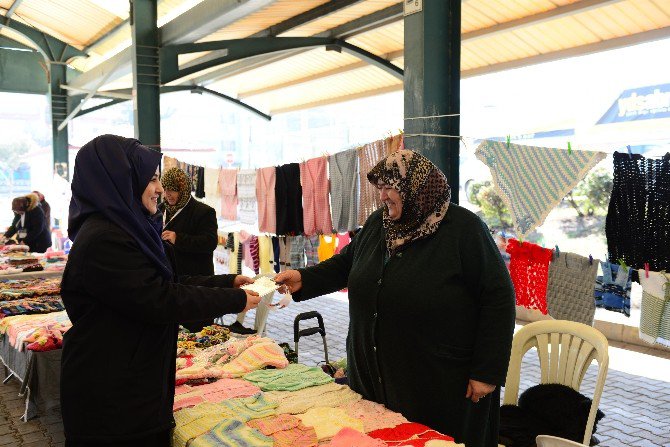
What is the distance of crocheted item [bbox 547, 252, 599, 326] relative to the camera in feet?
14.2

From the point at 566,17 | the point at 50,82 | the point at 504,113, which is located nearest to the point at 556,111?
the point at 504,113

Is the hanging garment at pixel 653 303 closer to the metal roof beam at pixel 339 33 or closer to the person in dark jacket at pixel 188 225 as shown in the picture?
the person in dark jacket at pixel 188 225

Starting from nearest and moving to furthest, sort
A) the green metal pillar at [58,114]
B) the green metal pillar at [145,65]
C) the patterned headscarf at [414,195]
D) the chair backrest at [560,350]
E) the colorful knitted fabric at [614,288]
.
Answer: the patterned headscarf at [414,195] < the chair backrest at [560,350] < the colorful knitted fabric at [614,288] < the green metal pillar at [145,65] < the green metal pillar at [58,114]

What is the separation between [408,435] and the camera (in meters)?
2.12

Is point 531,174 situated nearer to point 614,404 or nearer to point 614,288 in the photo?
point 614,288

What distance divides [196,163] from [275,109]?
11.3ft

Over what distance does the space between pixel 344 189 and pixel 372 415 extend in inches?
146

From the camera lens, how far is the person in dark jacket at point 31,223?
959cm

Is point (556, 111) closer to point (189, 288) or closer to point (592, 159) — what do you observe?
point (592, 159)

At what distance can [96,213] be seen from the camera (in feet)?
6.60

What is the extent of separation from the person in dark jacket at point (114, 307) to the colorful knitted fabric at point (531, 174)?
2.90 metres

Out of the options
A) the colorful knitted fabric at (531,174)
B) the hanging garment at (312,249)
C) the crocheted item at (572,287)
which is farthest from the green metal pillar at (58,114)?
the crocheted item at (572,287)

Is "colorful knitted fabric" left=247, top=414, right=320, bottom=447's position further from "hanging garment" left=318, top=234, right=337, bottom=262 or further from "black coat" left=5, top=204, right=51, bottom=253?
"black coat" left=5, top=204, right=51, bottom=253

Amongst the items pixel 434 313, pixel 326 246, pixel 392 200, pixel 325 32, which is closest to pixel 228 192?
pixel 326 246
